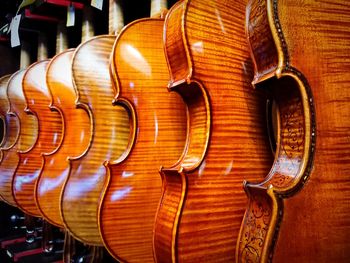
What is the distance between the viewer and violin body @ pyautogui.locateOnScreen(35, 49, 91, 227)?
1818 millimetres

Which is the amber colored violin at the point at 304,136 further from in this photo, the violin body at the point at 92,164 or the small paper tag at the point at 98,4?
the small paper tag at the point at 98,4

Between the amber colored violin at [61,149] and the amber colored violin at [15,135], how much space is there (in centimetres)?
58

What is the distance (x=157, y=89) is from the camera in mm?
1367

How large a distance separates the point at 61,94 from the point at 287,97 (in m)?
1.40

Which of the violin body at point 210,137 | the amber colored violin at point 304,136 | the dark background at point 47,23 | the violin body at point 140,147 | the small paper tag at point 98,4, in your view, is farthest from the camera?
Answer: the dark background at point 47,23

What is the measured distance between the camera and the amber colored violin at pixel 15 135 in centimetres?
250

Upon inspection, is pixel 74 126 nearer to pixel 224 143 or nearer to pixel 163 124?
pixel 163 124

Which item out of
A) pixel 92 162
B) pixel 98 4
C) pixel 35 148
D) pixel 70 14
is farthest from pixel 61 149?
pixel 70 14

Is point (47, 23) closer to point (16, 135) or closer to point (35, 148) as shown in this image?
point (16, 135)

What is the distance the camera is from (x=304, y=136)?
798 mm

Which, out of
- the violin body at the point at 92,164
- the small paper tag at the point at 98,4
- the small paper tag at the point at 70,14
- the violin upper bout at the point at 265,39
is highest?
the small paper tag at the point at 70,14

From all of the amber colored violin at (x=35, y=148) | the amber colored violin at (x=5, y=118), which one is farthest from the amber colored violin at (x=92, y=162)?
the amber colored violin at (x=5, y=118)

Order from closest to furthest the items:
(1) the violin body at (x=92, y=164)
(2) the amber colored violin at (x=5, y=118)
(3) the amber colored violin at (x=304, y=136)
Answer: (3) the amber colored violin at (x=304, y=136)
(1) the violin body at (x=92, y=164)
(2) the amber colored violin at (x=5, y=118)

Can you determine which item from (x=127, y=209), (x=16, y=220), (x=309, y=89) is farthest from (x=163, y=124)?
(x=16, y=220)
